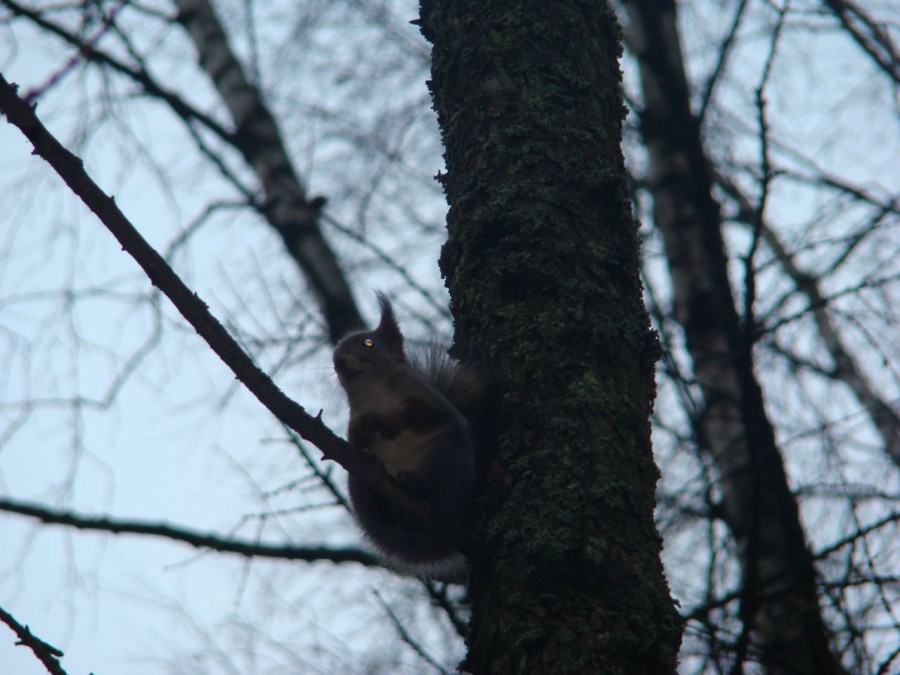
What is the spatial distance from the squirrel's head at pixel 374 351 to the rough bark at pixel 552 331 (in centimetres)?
50

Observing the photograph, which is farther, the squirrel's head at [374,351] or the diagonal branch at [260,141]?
the diagonal branch at [260,141]

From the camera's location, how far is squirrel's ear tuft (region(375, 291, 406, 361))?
8.05 feet

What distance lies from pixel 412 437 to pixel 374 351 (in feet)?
1.22

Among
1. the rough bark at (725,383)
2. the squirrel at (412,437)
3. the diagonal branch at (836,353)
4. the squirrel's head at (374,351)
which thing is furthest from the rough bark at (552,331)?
the diagonal branch at (836,353)

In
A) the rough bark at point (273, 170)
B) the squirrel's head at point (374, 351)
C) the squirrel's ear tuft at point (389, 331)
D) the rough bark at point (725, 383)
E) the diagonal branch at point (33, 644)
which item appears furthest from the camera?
the rough bark at point (273, 170)

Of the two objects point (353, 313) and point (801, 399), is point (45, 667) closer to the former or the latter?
point (353, 313)

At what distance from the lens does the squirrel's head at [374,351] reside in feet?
7.69

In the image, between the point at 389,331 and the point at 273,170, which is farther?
the point at 273,170

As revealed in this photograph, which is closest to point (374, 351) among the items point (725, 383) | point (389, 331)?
point (389, 331)

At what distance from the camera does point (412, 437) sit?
2080mm

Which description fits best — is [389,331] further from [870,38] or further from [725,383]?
[870,38]

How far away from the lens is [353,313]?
3.95m

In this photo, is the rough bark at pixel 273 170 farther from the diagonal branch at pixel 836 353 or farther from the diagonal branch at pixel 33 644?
the diagonal branch at pixel 33 644

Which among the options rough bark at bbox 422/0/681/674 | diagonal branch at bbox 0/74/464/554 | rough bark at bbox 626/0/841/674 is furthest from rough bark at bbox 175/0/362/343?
diagonal branch at bbox 0/74/464/554
